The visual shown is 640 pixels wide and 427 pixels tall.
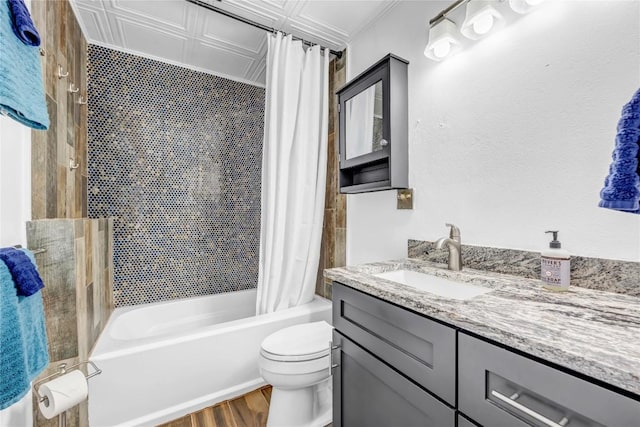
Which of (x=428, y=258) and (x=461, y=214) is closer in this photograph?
(x=461, y=214)

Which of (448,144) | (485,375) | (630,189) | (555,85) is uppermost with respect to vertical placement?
(555,85)

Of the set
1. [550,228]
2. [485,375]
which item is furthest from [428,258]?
[485,375]

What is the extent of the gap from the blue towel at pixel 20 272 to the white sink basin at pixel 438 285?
113 cm

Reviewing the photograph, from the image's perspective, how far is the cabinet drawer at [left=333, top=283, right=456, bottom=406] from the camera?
708 millimetres

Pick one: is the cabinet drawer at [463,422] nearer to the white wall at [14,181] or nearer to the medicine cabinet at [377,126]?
the medicine cabinet at [377,126]

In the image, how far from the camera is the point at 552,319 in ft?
2.10

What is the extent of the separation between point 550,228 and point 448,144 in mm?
573

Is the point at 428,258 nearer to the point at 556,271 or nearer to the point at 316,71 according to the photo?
the point at 556,271

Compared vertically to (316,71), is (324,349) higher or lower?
lower

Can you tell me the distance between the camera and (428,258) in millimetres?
1426

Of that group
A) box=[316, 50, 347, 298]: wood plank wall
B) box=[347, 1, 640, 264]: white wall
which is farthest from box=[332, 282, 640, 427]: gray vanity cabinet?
box=[316, 50, 347, 298]: wood plank wall

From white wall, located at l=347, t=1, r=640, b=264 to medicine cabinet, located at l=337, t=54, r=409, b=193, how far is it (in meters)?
0.08

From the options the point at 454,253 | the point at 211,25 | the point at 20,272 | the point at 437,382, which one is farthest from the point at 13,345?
the point at 211,25

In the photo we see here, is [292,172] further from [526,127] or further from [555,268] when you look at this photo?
[555,268]
